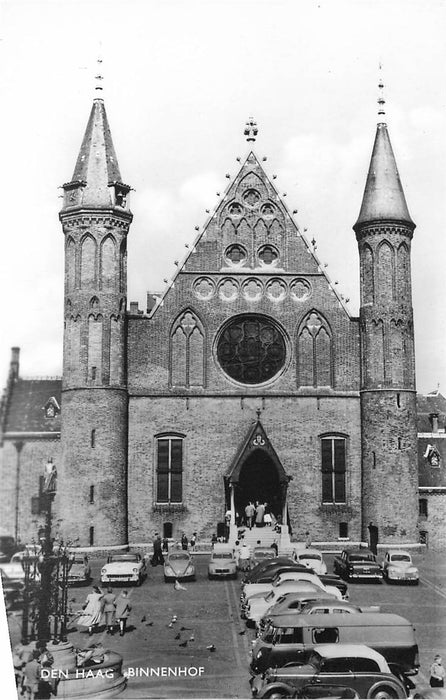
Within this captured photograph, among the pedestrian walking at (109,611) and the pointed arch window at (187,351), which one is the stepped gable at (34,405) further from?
the pedestrian walking at (109,611)

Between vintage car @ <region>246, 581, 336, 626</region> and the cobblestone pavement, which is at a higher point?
vintage car @ <region>246, 581, 336, 626</region>

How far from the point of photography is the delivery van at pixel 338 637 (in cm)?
1902

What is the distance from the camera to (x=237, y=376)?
4153 cm

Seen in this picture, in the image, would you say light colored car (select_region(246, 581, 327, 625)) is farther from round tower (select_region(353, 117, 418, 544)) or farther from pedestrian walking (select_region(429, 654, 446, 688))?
round tower (select_region(353, 117, 418, 544))

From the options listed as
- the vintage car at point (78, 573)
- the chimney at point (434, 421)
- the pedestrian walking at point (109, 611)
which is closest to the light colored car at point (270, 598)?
the pedestrian walking at point (109, 611)

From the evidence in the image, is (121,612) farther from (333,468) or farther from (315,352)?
(315,352)

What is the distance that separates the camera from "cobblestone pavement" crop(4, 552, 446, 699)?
19541mm

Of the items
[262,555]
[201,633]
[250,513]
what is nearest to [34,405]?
[250,513]

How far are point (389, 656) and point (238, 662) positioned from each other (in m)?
3.63

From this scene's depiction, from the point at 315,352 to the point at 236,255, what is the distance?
5.82 m

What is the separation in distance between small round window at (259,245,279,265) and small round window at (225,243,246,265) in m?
0.84

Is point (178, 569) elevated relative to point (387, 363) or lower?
lower

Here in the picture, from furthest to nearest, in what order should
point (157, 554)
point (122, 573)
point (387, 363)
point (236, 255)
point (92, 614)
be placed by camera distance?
point (236, 255), point (387, 363), point (157, 554), point (122, 573), point (92, 614)

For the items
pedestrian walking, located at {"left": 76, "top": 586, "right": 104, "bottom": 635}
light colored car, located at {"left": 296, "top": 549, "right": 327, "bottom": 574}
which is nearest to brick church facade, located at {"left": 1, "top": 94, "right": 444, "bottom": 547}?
light colored car, located at {"left": 296, "top": 549, "right": 327, "bottom": 574}
